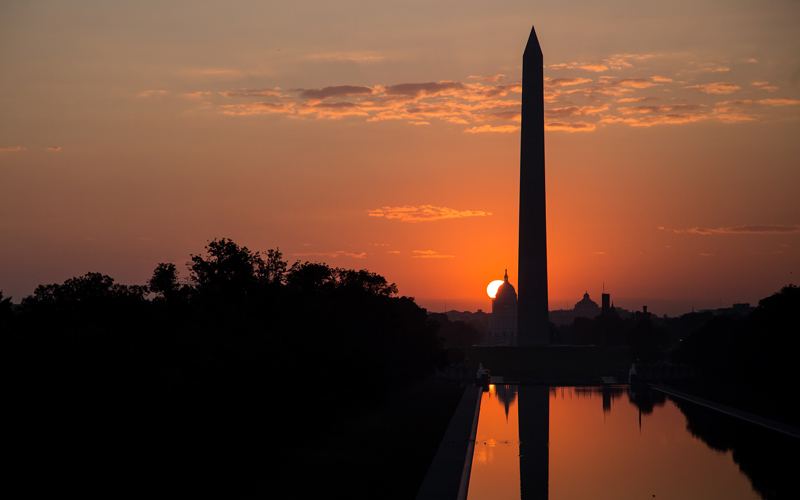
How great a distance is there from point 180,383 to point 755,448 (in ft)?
65.7

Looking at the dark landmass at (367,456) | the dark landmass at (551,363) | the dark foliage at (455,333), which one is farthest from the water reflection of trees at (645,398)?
the dark foliage at (455,333)

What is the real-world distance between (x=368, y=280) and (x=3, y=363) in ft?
118

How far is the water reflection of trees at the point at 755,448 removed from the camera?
24.4 meters

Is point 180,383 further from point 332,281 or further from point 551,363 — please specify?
point 551,363

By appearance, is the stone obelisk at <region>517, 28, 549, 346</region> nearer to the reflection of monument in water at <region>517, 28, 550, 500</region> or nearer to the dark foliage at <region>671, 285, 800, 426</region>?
the reflection of monument in water at <region>517, 28, 550, 500</region>

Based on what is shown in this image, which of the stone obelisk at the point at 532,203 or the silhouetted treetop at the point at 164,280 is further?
the stone obelisk at the point at 532,203

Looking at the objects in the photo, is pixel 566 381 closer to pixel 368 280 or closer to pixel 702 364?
pixel 702 364

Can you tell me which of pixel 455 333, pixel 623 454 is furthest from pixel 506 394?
pixel 455 333

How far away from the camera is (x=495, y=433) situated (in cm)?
3550

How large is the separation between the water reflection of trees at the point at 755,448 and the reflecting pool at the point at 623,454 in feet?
0.10

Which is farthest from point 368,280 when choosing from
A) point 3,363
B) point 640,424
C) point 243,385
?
point 3,363

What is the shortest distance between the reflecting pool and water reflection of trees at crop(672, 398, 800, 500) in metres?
0.03

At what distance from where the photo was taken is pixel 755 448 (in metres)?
31.7

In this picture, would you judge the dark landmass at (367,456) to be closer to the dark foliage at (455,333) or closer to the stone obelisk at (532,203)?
the stone obelisk at (532,203)
